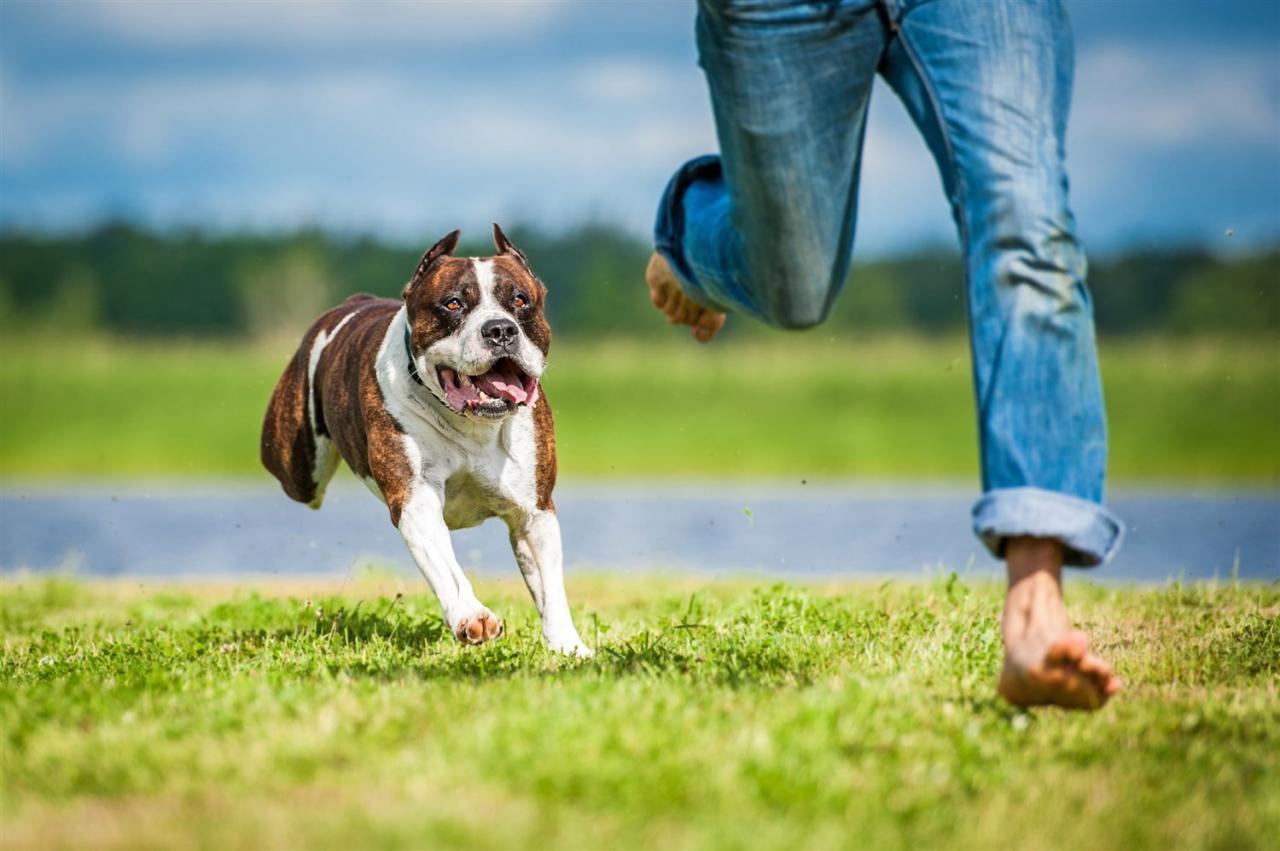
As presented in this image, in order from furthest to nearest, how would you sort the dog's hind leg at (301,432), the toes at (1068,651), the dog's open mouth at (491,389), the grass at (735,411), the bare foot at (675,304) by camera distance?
the grass at (735,411) → the dog's hind leg at (301,432) → the dog's open mouth at (491,389) → the bare foot at (675,304) → the toes at (1068,651)

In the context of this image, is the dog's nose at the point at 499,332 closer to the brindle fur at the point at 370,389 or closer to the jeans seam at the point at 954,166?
the brindle fur at the point at 370,389

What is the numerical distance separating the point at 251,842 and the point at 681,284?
2143 millimetres

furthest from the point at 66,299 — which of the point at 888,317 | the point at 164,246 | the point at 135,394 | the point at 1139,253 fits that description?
the point at 1139,253

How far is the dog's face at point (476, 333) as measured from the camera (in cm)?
481

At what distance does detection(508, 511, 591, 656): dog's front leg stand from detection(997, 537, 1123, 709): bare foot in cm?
207

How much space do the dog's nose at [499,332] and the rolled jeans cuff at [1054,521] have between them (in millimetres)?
2093

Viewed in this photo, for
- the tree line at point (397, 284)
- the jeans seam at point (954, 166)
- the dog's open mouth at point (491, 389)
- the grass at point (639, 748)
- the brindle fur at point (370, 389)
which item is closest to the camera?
the grass at point (639, 748)

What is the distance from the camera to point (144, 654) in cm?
477

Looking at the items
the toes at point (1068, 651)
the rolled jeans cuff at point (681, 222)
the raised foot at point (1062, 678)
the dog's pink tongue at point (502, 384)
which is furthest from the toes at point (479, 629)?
the toes at point (1068, 651)

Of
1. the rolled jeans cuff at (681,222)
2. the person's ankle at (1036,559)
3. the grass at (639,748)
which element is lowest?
the grass at (639,748)

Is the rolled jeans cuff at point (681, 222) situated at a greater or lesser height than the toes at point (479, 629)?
greater

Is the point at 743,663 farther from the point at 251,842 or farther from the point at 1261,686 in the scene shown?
A: the point at 251,842

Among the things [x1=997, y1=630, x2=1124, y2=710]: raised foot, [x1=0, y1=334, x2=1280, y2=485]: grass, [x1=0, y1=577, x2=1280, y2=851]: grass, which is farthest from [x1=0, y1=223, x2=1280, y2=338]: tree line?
[x1=997, y1=630, x2=1124, y2=710]: raised foot

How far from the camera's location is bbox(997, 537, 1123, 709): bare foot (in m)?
3.03
